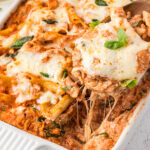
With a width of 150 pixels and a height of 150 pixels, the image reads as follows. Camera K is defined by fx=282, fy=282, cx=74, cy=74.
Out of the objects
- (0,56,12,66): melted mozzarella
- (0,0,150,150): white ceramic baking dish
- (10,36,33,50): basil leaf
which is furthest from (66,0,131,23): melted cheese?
(0,0,150,150): white ceramic baking dish

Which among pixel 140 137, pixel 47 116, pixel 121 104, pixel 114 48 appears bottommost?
pixel 140 137

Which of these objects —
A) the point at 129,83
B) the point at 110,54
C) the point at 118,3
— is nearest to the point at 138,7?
the point at 118,3

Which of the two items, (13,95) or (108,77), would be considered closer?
(108,77)

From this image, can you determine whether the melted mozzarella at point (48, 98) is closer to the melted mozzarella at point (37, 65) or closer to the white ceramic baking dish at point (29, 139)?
the melted mozzarella at point (37, 65)

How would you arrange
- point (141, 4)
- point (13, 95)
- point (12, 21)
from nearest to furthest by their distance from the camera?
point (13, 95) < point (141, 4) < point (12, 21)

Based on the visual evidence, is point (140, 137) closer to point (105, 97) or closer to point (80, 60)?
point (105, 97)

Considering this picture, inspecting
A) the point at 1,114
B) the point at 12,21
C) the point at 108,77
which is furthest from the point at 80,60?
the point at 12,21

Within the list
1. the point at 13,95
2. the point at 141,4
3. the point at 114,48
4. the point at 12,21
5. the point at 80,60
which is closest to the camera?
the point at 114,48
